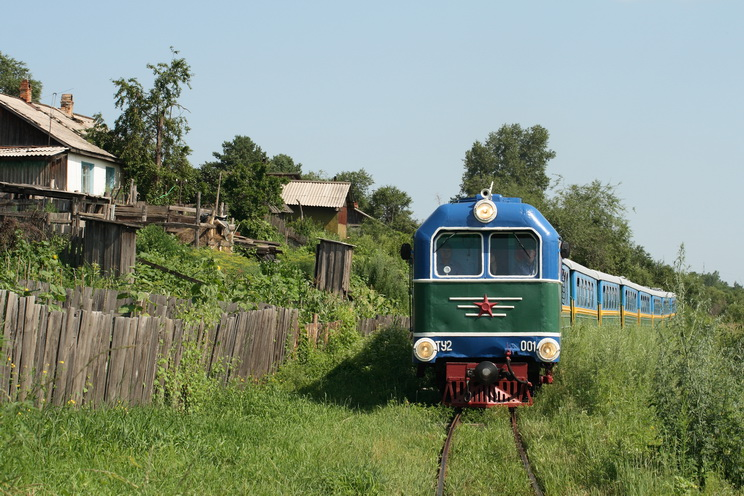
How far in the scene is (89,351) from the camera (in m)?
8.03

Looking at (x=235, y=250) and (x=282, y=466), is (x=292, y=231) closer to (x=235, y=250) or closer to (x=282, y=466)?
(x=235, y=250)

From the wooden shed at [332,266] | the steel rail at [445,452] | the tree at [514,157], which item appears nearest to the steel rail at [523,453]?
the steel rail at [445,452]

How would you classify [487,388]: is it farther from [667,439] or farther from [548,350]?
[667,439]

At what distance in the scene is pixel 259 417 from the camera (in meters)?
9.70

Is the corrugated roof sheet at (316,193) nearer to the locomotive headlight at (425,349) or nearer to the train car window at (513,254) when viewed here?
the train car window at (513,254)

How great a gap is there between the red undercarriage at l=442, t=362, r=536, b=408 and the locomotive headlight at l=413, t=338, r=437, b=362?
1.12 ft

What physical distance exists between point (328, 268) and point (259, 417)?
39.9 feet

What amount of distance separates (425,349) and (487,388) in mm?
1099

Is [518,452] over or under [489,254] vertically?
under

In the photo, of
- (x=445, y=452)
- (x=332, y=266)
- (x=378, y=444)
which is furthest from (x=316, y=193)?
(x=445, y=452)

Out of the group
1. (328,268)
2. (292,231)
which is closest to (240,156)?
(292,231)

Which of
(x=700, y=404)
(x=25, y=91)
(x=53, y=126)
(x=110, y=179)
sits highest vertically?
(x=25, y=91)

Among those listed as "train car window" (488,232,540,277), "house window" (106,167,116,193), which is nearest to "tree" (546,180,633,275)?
"house window" (106,167,116,193)

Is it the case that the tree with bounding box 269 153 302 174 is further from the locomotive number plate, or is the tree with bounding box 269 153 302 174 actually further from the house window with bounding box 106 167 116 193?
the locomotive number plate
